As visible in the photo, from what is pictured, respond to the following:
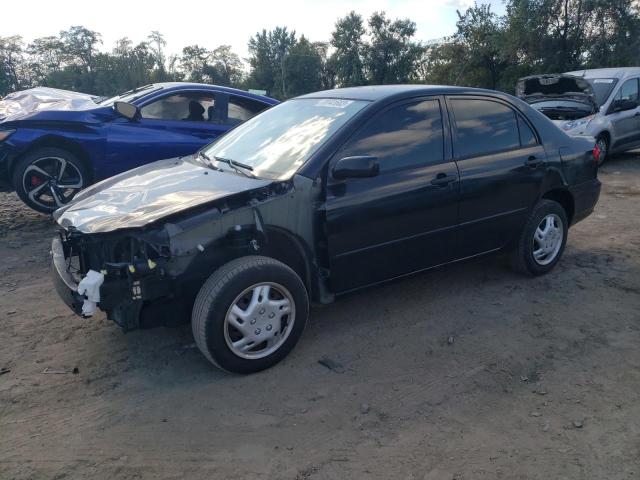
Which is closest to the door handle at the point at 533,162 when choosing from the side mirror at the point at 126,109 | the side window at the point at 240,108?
the side window at the point at 240,108

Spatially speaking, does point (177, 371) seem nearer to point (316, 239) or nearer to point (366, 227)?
point (316, 239)

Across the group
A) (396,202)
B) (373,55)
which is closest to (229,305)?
(396,202)

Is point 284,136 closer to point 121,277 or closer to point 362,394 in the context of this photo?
point 121,277

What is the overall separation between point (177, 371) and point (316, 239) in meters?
1.23

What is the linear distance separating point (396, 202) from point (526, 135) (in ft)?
5.22

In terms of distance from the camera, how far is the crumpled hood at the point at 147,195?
3107 mm

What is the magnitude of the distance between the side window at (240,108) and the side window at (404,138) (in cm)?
379

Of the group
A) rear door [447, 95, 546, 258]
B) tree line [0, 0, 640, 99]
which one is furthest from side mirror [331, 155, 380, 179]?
tree line [0, 0, 640, 99]

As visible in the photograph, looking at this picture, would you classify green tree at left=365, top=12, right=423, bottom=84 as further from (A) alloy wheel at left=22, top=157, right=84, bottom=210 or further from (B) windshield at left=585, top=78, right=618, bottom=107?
(A) alloy wheel at left=22, top=157, right=84, bottom=210

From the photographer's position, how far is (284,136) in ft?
12.8

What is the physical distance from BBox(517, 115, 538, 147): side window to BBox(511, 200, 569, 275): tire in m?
0.52

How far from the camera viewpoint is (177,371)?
11.0ft

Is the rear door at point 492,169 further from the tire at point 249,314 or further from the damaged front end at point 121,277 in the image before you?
the damaged front end at point 121,277

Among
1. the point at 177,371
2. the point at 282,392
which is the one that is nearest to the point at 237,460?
the point at 282,392
